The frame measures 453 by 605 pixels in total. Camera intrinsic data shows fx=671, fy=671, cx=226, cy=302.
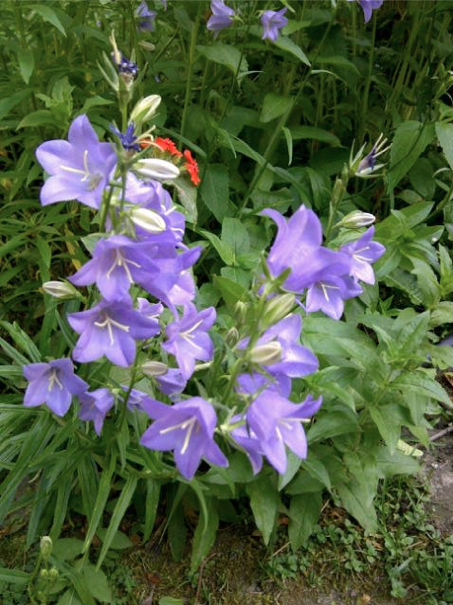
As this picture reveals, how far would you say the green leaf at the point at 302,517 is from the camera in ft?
7.63

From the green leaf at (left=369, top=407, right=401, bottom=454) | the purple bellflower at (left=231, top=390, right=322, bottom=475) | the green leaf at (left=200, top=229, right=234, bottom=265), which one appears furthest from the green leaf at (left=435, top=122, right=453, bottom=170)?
the purple bellflower at (left=231, top=390, right=322, bottom=475)

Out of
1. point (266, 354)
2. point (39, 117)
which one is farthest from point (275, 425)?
point (39, 117)

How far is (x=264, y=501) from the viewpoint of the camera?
7.20 ft

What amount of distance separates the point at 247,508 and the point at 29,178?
1.47 meters

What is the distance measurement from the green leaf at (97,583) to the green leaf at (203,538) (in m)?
0.29

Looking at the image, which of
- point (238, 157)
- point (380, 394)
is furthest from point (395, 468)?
point (238, 157)

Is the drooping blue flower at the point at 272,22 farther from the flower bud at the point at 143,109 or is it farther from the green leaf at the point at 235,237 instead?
the flower bud at the point at 143,109

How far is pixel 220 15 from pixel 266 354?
6.42 feet

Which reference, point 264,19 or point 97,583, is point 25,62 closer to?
point 264,19

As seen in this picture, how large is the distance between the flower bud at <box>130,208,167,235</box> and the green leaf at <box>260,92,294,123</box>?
1794 mm

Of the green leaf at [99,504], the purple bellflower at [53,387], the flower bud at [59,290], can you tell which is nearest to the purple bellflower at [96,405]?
the purple bellflower at [53,387]

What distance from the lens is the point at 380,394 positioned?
215cm

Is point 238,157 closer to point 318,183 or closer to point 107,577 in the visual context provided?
point 318,183

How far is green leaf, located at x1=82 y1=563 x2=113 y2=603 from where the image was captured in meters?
2.07
